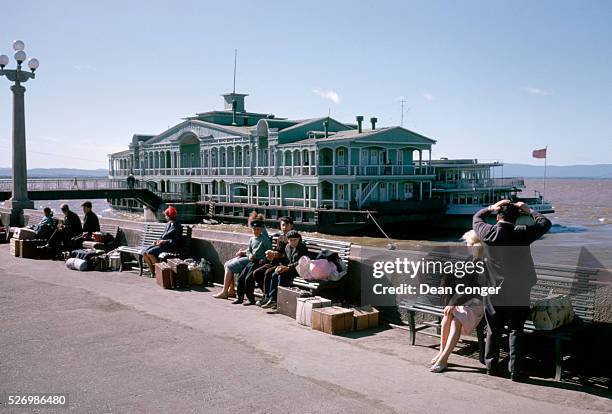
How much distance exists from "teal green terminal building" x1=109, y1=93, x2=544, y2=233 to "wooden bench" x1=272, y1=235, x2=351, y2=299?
2868 cm

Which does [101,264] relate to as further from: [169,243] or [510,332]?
[510,332]

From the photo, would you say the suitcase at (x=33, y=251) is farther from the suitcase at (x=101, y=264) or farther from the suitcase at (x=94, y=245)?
the suitcase at (x=101, y=264)

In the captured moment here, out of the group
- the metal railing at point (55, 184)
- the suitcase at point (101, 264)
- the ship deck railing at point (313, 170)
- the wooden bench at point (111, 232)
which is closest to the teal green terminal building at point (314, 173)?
the ship deck railing at point (313, 170)

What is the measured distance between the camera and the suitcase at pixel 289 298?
8.29 m

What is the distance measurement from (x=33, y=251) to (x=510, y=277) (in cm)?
1131

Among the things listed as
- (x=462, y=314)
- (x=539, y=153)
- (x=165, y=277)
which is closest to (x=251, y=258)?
(x=165, y=277)

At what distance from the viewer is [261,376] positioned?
594 centimetres

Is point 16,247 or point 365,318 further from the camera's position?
point 16,247

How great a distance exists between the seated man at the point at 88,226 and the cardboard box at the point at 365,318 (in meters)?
7.87

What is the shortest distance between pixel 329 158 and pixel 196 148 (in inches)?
726

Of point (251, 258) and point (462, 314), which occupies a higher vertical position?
point (251, 258)

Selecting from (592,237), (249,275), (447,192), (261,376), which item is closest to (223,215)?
(447,192)

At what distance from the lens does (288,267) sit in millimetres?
8844

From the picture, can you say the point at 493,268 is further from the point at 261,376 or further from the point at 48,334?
the point at 48,334
